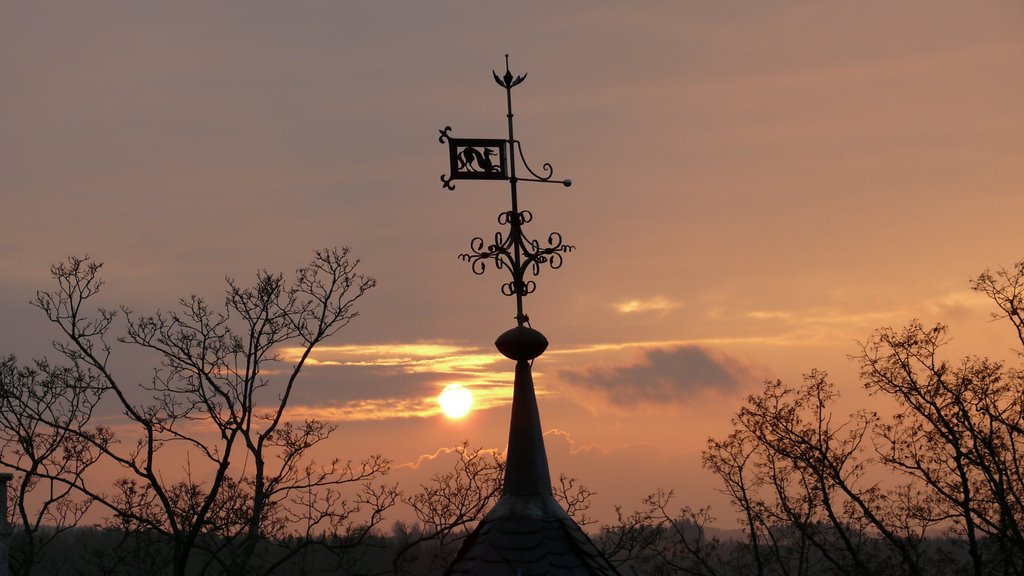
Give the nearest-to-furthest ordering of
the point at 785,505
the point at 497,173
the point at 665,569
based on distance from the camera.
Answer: the point at 497,173, the point at 785,505, the point at 665,569

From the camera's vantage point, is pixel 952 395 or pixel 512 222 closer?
pixel 512 222

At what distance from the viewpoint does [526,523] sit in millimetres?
6184

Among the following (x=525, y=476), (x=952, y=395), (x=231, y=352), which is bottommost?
(x=525, y=476)

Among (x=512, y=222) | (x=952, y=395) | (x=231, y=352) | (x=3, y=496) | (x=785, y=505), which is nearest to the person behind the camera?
(x=512, y=222)

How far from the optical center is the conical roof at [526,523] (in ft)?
19.8

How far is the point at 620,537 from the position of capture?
1065 inches

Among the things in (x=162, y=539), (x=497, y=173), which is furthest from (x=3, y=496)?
(x=162, y=539)

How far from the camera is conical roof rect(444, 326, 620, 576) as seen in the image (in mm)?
6031

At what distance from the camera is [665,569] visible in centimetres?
2786

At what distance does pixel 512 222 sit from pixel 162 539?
20.2m

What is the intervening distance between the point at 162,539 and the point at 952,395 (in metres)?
16.9

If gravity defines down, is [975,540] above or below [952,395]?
below

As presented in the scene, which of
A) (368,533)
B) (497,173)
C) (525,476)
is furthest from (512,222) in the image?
(368,533)

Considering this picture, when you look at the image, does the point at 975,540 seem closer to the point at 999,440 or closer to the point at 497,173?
the point at 999,440
